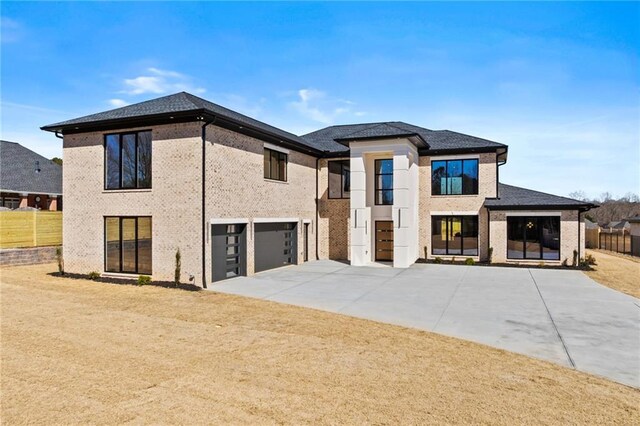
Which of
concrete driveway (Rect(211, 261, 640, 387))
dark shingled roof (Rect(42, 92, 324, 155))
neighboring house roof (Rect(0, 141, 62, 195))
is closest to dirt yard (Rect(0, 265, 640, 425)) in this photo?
concrete driveway (Rect(211, 261, 640, 387))

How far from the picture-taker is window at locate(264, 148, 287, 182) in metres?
19.4

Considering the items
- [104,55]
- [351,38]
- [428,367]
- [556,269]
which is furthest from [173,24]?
[556,269]

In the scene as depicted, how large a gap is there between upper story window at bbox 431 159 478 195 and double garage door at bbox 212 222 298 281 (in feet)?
30.6

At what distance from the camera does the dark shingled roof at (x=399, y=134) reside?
856 inches

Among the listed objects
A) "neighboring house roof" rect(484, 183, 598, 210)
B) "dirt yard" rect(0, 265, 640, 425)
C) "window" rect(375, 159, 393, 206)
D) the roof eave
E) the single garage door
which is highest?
"window" rect(375, 159, 393, 206)

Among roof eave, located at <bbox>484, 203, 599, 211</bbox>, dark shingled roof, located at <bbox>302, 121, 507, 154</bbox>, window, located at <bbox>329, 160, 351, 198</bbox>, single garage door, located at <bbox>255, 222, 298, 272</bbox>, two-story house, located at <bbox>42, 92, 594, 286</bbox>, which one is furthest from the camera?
window, located at <bbox>329, 160, 351, 198</bbox>

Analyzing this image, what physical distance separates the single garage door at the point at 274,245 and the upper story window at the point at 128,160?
17.9ft

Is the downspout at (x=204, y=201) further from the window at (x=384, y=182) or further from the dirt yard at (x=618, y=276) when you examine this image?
the dirt yard at (x=618, y=276)

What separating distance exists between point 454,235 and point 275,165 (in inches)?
467

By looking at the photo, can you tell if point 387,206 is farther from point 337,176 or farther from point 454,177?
point 454,177

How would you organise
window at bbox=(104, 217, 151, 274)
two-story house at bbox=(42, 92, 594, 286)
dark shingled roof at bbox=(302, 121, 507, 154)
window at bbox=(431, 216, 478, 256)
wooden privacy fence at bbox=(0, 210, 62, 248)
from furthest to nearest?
window at bbox=(431, 216, 478, 256), dark shingled roof at bbox=(302, 121, 507, 154), wooden privacy fence at bbox=(0, 210, 62, 248), window at bbox=(104, 217, 151, 274), two-story house at bbox=(42, 92, 594, 286)

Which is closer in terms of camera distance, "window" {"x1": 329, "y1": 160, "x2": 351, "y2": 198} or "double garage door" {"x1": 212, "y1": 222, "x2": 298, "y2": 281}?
"double garage door" {"x1": 212, "y1": 222, "x2": 298, "y2": 281}

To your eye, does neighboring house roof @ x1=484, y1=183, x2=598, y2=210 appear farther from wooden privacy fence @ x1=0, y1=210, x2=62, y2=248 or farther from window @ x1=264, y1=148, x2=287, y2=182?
wooden privacy fence @ x1=0, y1=210, x2=62, y2=248

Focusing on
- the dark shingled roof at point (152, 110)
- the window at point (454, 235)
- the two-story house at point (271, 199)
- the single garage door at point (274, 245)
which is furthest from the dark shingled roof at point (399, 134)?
the dark shingled roof at point (152, 110)
